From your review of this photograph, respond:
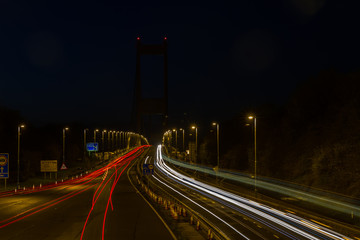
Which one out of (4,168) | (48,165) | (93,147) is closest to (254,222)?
(4,168)

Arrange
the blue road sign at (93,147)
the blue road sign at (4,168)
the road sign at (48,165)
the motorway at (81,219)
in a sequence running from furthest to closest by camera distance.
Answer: the blue road sign at (93,147)
the road sign at (48,165)
the blue road sign at (4,168)
the motorway at (81,219)

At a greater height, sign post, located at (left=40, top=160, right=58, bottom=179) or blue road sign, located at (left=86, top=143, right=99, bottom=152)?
blue road sign, located at (left=86, top=143, right=99, bottom=152)

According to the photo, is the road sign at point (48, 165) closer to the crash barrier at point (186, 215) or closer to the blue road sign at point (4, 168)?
the blue road sign at point (4, 168)

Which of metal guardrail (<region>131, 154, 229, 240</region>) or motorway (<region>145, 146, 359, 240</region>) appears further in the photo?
motorway (<region>145, 146, 359, 240</region>)

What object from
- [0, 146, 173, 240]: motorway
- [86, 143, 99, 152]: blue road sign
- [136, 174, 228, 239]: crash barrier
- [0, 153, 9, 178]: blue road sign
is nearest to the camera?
[136, 174, 228, 239]: crash barrier

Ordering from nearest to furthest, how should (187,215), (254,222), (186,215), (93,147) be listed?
(254,222) < (186,215) < (187,215) < (93,147)

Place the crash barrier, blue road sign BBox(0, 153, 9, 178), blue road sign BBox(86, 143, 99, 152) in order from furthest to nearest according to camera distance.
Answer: blue road sign BBox(86, 143, 99, 152), blue road sign BBox(0, 153, 9, 178), the crash barrier

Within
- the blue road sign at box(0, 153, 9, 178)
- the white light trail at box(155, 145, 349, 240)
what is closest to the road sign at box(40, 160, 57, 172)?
the blue road sign at box(0, 153, 9, 178)

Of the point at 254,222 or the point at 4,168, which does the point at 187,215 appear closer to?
the point at 254,222

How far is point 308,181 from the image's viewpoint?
107ft

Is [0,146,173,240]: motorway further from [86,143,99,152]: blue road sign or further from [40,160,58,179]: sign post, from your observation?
[86,143,99,152]: blue road sign

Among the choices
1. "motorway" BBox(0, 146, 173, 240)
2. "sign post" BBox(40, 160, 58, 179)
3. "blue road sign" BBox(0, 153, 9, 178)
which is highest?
"blue road sign" BBox(0, 153, 9, 178)

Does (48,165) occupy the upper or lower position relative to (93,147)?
lower

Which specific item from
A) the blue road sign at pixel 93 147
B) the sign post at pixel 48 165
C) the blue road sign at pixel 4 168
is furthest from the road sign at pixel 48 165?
the blue road sign at pixel 93 147
